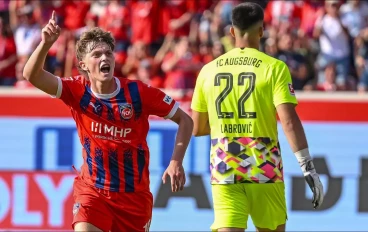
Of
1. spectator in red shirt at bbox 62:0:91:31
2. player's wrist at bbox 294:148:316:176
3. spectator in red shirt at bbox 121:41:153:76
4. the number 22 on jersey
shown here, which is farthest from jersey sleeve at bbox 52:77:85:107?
spectator in red shirt at bbox 62:0:91:31

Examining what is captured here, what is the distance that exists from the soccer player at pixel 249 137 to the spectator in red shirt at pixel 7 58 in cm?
798

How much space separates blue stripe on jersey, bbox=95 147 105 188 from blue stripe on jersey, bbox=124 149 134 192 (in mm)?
171

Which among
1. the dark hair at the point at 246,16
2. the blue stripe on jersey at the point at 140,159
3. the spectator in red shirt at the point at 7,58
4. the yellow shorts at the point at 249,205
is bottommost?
the yellow shorts at the point at 249,205

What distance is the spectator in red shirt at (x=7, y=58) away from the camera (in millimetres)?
13906

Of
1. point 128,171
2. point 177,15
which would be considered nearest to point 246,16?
point 128,171

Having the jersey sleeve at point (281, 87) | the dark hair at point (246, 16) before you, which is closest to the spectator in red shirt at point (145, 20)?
the dark hair at point (246, 16)

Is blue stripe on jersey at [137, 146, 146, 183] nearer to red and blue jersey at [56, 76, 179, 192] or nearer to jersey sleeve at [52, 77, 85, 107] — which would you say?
red and blue jersey at [56, 76, 179, 192]

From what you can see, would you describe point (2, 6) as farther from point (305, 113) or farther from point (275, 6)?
point (305, 113)

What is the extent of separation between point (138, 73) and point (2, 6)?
145 inches

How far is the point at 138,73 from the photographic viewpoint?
13.1 metres

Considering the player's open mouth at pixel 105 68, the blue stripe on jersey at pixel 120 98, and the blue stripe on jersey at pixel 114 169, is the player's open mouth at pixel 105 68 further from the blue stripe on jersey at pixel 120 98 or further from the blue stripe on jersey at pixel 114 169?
the blue stripe on jersey at pixel 114 169

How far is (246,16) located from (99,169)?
62.8 inches

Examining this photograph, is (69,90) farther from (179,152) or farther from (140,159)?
(179,152)

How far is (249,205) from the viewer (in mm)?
6422
